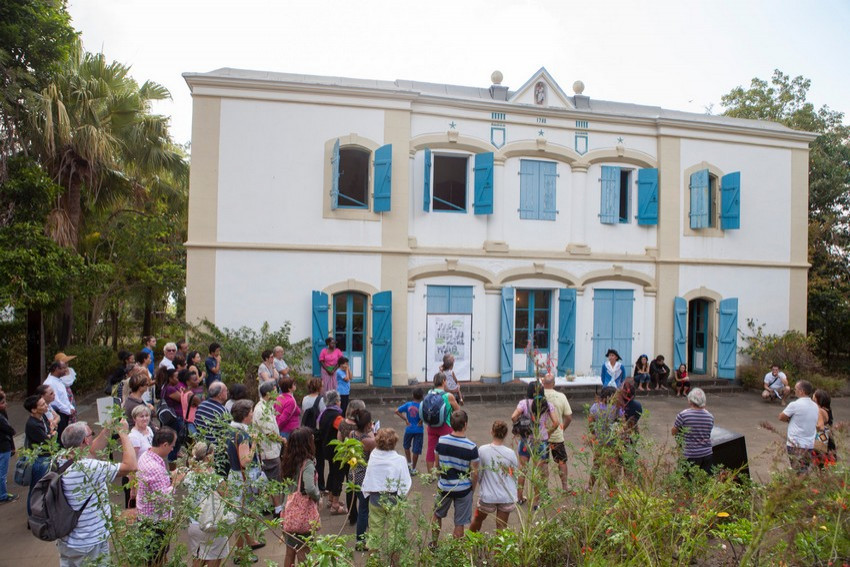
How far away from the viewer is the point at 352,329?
13977 mm

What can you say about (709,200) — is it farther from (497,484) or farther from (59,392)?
(59,392)

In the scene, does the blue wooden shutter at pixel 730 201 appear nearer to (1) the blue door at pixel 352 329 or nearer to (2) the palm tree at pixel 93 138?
(1) the blue door at pixel 352 329

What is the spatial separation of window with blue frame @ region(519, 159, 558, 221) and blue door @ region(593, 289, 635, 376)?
2.49 m

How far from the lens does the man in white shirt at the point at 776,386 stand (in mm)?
14508

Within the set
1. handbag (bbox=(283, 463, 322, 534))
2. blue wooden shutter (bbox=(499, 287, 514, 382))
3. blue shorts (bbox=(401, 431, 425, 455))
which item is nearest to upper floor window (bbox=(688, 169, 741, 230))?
blue wooden shutter (bbox=(499, 287, 514, 382))

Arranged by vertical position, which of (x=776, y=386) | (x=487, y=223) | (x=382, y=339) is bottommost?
(x=776, y=386)

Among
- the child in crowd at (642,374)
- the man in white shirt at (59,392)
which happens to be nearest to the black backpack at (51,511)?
the man in white shirt at (59,392)

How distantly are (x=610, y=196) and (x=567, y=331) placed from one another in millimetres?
3608

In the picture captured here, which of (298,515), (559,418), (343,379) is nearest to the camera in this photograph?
(298,515)

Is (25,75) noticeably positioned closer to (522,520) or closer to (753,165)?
(522,520)

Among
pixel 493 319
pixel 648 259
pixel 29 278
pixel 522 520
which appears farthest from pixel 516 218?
pixel 522 520

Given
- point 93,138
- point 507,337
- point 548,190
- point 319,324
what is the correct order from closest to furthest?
point 93,138 → point 319,324 → point 507,337 → point 548,190

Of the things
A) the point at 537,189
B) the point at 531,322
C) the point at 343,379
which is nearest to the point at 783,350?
the point at 531,322

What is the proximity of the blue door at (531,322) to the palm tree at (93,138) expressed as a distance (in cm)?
907
